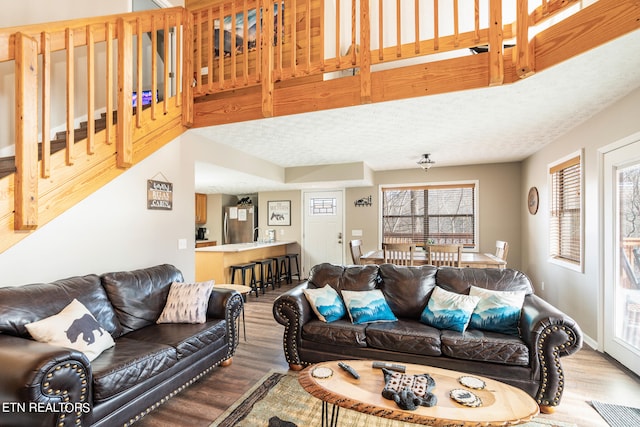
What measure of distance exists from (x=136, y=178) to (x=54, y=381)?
2.08 metres

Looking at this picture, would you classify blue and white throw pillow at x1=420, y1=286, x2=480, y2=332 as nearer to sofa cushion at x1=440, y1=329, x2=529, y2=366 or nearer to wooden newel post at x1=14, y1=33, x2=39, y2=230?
sofa cushion at x1=440, y1=329, x2=529, y2=366

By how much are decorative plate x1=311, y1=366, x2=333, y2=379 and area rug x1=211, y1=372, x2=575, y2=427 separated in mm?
442

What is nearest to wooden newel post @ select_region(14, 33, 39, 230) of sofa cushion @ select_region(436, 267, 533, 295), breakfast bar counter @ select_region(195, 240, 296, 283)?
breakfast bar counter @ select_region(195, 240, 296, 283)

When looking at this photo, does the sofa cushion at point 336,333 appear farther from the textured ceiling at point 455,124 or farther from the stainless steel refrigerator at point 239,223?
the stainless steel refrigerator at point 239,223

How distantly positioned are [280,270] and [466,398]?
17.7 ft

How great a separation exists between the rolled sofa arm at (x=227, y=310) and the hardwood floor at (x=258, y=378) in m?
0.24

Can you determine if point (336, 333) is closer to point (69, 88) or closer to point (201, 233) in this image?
point (69, 88)

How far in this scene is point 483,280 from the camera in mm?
2918

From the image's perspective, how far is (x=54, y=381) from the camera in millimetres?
1512

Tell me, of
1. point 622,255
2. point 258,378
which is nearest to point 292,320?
point 258,378

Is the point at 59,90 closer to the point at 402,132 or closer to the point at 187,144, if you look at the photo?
the point at 187,144

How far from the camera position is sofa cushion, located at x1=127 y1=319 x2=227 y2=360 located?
7.75 ft

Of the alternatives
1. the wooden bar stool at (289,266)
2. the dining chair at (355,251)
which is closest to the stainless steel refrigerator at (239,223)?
the wooden bar stool at (289,266)

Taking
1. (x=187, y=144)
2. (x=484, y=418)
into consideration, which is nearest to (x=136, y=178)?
(x=187, y=144)
